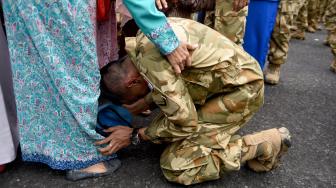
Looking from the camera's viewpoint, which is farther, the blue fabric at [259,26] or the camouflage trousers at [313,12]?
the camouflage trousers at [313,12]

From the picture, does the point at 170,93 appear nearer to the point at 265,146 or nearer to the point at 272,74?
the point at 265,146

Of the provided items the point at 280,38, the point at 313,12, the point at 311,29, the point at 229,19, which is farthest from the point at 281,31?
the point at 311,29

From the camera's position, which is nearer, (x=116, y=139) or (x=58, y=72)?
(x=58, y=72)

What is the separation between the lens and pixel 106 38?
1980 millimetres

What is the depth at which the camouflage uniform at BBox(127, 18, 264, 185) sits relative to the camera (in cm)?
153

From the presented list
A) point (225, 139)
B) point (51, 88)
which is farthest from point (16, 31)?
point (225, 139)

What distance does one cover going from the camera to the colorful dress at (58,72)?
145 centimetres

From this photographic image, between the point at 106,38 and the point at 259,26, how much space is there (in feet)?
4.77

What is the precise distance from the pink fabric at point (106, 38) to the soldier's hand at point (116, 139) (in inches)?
15.9

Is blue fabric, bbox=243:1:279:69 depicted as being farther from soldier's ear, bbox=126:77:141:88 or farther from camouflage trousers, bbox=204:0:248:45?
soldier's ear, bbox=126:77:141:88

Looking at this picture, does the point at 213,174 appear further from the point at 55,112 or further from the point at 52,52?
the point at 52,52

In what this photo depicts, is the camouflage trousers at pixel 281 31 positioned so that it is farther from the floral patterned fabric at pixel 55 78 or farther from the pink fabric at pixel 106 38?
the floral patterned fabric at pixel 55 78

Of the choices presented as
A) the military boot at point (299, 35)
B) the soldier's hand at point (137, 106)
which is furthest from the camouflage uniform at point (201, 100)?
the military boot at point (299, 35)

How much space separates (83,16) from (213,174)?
0.93 m
